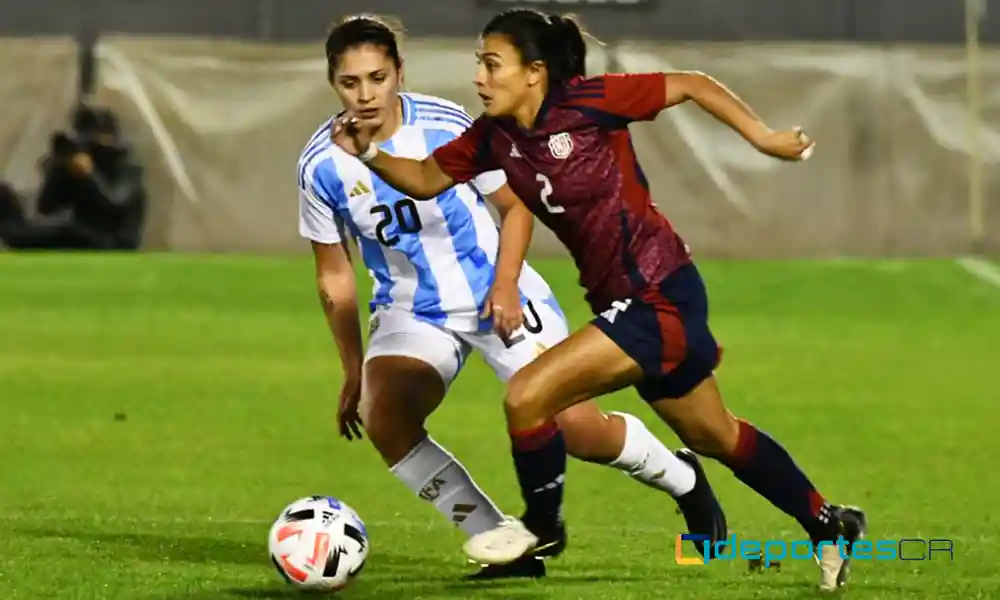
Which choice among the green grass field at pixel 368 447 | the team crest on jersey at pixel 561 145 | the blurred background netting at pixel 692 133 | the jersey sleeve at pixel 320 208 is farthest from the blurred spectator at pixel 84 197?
the team crest on jersey at pixel 561 145

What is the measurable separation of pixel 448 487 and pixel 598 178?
1.32m

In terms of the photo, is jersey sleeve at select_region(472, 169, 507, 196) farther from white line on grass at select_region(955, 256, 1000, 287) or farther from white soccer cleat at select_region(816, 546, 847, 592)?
white line on grass at select_region(955, 256, 1000, 287)

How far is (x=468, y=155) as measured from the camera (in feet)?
21.8

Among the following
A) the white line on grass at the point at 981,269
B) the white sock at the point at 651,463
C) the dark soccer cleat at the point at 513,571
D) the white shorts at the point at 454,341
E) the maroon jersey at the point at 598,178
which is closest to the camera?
the maroon jersey at the point at 598,178

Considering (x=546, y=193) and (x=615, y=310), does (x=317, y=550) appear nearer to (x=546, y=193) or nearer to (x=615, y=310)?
(x=615, y=310)

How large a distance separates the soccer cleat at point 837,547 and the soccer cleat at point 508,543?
841mm

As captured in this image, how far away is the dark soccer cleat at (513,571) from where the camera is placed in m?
6.93

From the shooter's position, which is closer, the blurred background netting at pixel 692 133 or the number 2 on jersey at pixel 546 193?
the number 2 on jersey at pixel 546 193

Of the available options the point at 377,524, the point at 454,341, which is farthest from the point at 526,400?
the point at 377,524

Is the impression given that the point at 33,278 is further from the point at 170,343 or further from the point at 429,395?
the point at 429,395

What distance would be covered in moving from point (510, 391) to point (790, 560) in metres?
1.61

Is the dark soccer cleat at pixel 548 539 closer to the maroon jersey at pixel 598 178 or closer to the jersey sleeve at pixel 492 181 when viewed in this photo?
the maroon jersey at pixel 598 178

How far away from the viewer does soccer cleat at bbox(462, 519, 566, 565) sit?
632 cm

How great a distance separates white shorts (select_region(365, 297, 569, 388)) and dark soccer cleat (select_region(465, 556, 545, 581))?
2.18 feet
